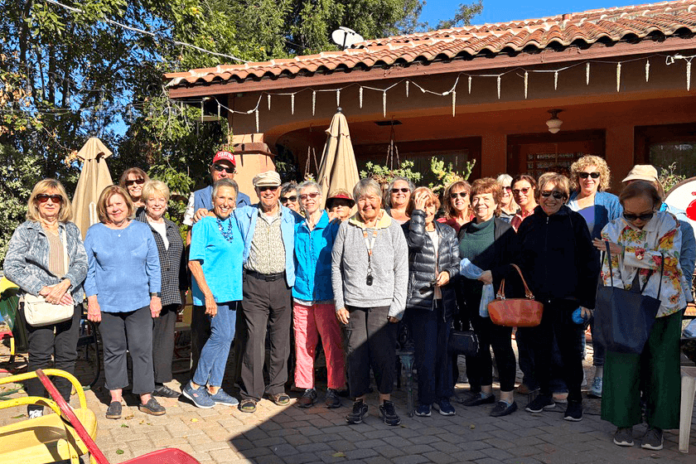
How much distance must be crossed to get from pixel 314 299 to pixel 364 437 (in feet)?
4.08

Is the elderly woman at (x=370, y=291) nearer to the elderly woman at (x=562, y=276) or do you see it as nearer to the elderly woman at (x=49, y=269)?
the elderly woman at (x=562, y=276)

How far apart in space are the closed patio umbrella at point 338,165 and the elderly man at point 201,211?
130 centimetres

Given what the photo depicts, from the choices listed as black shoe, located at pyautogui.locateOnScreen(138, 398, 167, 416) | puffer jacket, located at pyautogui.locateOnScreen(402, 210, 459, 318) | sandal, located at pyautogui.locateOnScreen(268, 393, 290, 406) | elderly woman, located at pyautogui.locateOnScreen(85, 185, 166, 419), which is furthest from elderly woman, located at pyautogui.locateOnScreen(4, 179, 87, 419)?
puffer jacket, located at pyautogui.locateOnScreen(402, 210, 459, 318)

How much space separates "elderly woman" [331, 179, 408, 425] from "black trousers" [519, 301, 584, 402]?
3.75 ft

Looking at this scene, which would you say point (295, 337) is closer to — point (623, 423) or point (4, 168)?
point (623, 423)

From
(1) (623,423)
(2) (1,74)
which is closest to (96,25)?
(2) (1,74)

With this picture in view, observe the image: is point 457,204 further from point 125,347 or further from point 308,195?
point 125,347

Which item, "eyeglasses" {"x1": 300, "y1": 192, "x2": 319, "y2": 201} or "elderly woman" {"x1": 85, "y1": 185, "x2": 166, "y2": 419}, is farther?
"eyeglasses" {"x1": 300, "y1": 192, "x2": 319, "y2": 201}

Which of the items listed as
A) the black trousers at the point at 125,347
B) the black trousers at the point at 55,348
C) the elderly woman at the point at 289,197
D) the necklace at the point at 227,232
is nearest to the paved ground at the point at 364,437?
the black trousers at the point at 125,347

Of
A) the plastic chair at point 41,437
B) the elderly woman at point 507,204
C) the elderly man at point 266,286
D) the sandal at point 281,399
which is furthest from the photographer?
the elderly woman at point 507,204

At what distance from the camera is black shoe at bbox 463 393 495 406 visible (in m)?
5.19

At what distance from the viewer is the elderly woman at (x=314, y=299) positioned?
5.16 meters

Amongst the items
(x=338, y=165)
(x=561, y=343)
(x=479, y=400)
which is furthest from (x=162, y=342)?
(x=561, y=343)

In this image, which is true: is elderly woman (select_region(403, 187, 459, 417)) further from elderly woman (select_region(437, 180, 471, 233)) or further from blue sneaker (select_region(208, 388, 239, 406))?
blue sneaker (select_region(208, 388, 239, 406))
